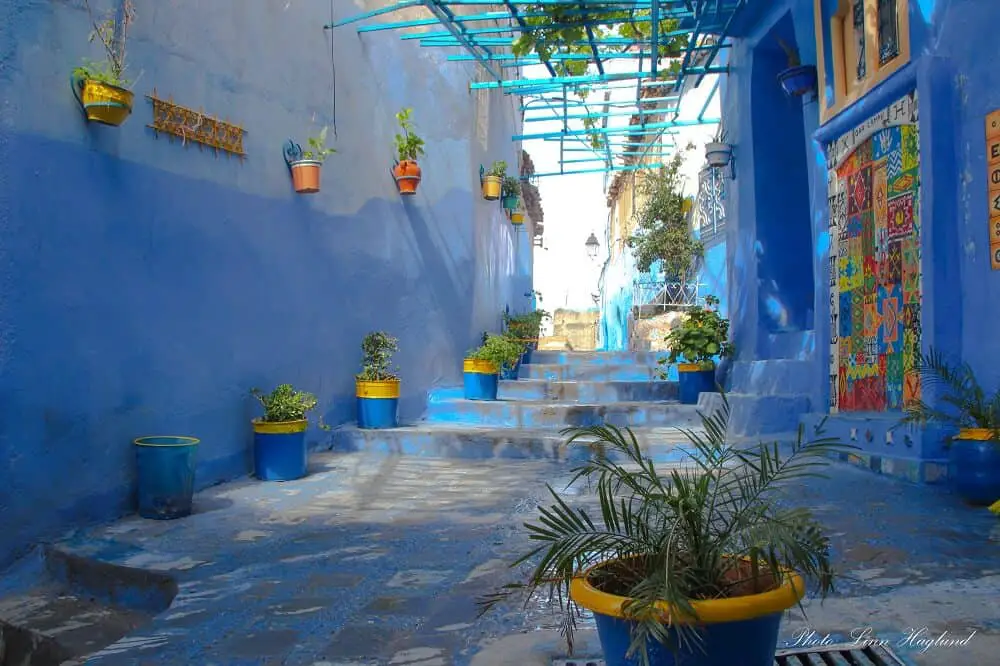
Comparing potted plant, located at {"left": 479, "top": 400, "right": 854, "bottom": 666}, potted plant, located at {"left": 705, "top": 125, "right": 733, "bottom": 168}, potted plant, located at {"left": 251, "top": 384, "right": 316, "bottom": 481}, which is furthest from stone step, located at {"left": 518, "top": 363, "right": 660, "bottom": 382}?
potted plant, located at {"left": 479, "top": 400, "right": 854, "bottom": 666}

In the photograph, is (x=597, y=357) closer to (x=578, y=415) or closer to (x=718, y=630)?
(x=578, y=415)

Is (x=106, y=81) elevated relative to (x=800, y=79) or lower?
lower

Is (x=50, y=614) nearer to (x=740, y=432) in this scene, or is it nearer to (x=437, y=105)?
(x=740, y=432)

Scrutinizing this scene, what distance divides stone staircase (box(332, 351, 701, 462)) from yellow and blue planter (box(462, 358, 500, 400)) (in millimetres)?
175

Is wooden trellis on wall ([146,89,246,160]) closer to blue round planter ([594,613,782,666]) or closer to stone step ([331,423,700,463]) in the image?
stone step ([331,423,700,463])

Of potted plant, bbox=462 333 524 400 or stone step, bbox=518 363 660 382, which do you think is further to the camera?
stone step, bbox=518 363 660 382

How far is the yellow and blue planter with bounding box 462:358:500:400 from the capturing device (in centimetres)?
947

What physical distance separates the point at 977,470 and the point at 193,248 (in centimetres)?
494

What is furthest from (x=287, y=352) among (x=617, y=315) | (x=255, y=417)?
(x=617, y=315)

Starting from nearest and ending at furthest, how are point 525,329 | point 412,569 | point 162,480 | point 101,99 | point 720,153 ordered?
point 412,569 → point 101,99 → point 162,480 → point 720,153 → point 525,329

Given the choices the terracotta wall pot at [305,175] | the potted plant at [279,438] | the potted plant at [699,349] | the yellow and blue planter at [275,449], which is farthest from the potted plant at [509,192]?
the yellow and blue planter at [275,449]

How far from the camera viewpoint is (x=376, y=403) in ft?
25.1

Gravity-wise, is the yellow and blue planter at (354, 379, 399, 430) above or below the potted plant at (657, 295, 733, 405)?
below

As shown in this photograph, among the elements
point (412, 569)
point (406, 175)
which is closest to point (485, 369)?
point (406, 175)
